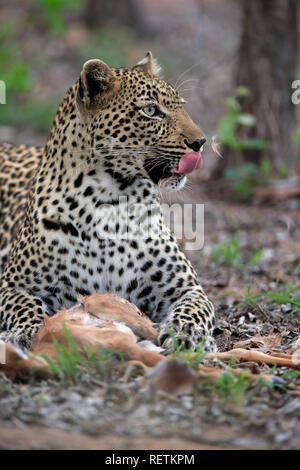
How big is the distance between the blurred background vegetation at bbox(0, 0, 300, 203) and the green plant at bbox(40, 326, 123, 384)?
9.20 feet

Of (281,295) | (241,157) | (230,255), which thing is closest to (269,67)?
(241,157)

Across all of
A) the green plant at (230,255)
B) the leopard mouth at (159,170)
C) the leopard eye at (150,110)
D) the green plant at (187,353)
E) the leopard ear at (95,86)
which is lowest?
the green plant at (187,353)

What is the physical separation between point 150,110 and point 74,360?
2245mm

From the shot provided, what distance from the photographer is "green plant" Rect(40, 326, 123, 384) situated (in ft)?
14.3

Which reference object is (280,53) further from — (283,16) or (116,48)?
(116,48)

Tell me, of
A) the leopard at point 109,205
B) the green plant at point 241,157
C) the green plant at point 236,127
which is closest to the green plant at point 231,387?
the leopard at point 109,205

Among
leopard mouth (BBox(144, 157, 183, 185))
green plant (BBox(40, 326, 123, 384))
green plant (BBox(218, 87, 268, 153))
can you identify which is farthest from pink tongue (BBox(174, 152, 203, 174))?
green plant (BBox(218, 87, 268, 153))

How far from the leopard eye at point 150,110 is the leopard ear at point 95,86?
0.28 metres

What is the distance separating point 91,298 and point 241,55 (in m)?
7.86

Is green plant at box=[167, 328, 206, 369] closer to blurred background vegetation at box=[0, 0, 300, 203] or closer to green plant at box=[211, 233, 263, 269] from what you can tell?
blurred background vegetation at box=[0, 0, 300, 203]

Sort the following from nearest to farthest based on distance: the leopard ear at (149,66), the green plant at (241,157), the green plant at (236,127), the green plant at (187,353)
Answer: the green plant at (187,353), the leopard ear at (149,66), the green plant at (236,127), the green plant at (241,157)

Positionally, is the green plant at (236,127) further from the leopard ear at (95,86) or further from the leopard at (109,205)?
the leopard ear at (95,86)

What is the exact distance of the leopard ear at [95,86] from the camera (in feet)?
18.4

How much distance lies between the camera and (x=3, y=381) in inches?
171
